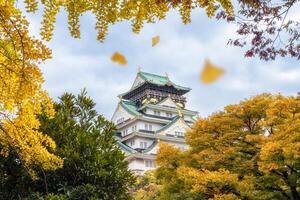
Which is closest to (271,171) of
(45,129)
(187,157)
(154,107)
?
(187,157)

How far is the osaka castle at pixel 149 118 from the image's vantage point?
3300 cm

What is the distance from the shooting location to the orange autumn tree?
1164 centimetres

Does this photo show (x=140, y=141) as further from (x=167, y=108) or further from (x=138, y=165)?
(x=167, y=108)

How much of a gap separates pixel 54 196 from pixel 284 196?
7.73m

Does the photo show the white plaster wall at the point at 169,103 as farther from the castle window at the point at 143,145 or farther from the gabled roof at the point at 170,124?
the castle window at the point at 143,145

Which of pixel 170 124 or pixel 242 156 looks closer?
pixel 242 156

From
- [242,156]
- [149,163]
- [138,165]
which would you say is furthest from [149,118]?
[242,156]

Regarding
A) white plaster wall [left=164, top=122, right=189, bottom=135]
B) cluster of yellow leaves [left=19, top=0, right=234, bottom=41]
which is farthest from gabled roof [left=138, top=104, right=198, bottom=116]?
cluster of yellow leaves [left=19, top=0, right=234, bottom=41]

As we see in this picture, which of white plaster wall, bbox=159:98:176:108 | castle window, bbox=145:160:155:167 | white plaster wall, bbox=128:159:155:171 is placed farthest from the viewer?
white plaster wall, bbox=159:98:176:108

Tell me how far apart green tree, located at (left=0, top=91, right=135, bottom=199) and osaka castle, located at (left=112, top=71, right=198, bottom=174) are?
22650 millimetres

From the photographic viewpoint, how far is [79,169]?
7.91 metres

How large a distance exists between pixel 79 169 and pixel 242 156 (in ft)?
23.8

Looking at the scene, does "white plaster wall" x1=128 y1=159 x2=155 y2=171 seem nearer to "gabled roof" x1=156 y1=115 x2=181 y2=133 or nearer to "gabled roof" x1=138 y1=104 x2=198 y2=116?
"gabled roof" x1=156 y1=115 x2=181 y2=133

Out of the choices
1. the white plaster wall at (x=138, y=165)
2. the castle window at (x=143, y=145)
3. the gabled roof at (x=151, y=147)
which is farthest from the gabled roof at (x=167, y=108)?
the white plaster wall at (x=138, y=165)
